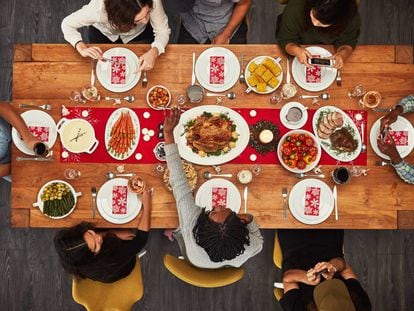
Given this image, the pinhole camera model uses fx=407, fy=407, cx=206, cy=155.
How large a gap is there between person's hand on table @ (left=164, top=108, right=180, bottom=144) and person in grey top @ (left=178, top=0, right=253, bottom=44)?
0.80 metres

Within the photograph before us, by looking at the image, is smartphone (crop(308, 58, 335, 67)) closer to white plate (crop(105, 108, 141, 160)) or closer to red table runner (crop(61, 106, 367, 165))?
red table runner (crop(61, 106, 367, 165))

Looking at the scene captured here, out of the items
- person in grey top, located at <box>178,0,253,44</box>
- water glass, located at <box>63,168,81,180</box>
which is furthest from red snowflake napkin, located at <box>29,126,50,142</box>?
person in grey top, located at <box>178,0,253,44</box>

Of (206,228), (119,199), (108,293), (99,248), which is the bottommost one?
(108,293)

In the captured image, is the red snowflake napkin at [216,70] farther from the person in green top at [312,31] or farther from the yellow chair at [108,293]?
the yellow chair at [108,293]

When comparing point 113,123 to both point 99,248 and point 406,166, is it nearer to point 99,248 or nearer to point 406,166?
point 99,248

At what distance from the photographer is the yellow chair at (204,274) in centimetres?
237

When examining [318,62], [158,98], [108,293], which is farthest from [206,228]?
[318,62]

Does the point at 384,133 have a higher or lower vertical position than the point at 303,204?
higher

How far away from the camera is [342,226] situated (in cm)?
241

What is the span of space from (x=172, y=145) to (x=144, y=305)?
1.72 meters

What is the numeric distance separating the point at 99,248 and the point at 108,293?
446mm

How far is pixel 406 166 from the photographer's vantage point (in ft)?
7.68

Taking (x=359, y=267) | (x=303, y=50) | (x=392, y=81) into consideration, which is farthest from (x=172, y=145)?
(x=359, y=267)

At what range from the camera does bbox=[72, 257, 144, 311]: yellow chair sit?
8.18 feet
